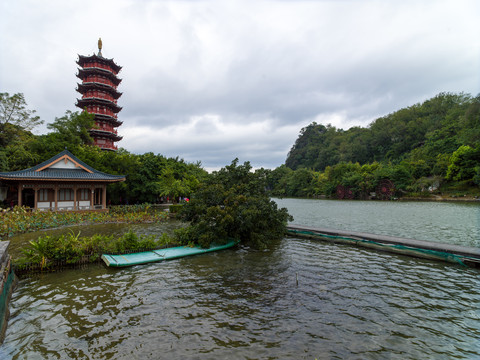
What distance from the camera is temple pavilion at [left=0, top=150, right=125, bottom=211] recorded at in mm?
20766

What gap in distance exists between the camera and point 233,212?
447 inches

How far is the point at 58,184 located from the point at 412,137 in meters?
87.3

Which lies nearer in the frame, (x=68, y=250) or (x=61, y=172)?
(x=68, y=250)

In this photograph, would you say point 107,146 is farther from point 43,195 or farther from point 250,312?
point 250,312

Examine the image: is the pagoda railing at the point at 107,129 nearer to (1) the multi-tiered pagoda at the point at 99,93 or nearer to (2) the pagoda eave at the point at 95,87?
(1) the multi-tiered pagoda at the point at 99,93

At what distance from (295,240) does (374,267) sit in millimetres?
5162

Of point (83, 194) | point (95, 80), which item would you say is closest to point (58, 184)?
point (83, 194)

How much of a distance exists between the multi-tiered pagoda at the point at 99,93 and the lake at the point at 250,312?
104ft

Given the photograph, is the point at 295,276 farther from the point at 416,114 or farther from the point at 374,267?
the point at 416,114

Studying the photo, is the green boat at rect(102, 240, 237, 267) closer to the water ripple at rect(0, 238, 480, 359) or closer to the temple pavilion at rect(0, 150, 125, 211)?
the water ripple at rect(0, 238, 480, 359)

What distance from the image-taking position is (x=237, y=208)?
11.6 meters

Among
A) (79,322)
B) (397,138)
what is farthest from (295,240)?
(397,138)

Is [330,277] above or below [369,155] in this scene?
below

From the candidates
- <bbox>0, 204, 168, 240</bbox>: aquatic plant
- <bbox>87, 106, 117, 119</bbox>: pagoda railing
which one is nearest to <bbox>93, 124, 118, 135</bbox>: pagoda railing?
<bbox>87, 106, 117, 119</bbox>: pagoda railing
